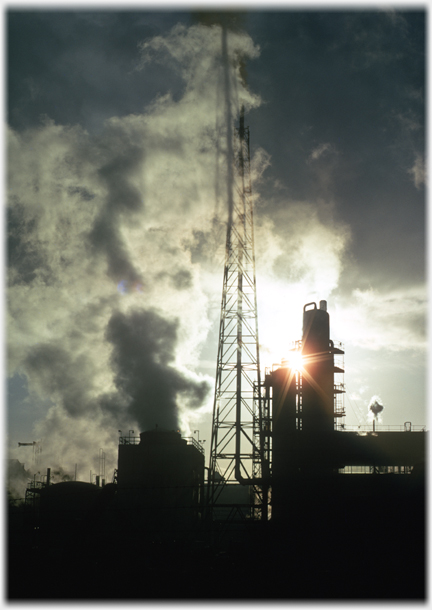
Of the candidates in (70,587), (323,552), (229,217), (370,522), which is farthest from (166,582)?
(229,217)

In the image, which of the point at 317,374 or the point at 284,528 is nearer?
the point at 284,528

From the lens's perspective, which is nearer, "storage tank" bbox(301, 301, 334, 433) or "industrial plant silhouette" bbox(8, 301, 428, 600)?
"industrial plant silhouette" bbox(8, 301, 428, 600)

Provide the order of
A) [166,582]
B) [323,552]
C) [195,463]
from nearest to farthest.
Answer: [166,582], [323,552], [195,463]

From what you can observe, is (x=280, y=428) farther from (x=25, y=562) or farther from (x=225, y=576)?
(x=25, y=562)

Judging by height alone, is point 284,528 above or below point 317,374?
below

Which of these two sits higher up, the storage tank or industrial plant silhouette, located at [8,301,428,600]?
the storage tank

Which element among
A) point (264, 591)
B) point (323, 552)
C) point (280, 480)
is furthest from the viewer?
point (280, 480)

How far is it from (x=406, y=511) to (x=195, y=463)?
69.9 ft

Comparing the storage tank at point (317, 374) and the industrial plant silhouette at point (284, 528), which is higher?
the storage tank at point (317, 374)

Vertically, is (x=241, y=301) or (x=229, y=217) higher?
(x=229, y=217)

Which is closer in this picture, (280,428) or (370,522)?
(370,522)

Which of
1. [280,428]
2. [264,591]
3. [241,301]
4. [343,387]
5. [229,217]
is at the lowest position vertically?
[264,591]

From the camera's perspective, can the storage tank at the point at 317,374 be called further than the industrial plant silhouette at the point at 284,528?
Yes

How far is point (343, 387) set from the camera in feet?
104
